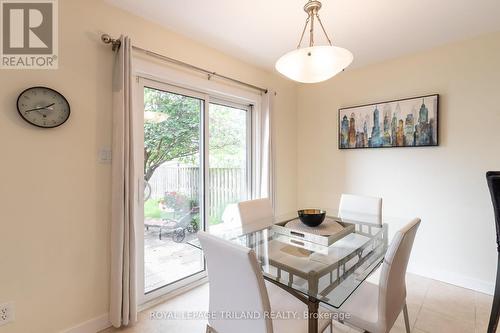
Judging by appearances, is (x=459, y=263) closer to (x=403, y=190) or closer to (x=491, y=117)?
(x=403, y=190)

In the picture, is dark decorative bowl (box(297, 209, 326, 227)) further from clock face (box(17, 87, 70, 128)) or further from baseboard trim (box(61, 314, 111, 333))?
clock face (box(17, 87, 70, 128))

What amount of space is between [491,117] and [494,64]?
49 centimetres

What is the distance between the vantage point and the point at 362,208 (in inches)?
94.7

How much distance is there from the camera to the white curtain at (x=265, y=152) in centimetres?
309

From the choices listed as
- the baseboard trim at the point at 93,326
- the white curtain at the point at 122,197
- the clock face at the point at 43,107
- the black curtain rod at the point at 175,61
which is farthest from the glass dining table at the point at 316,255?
the black curtain rod at the point at 175,61

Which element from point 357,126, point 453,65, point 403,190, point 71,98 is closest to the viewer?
point 71,98

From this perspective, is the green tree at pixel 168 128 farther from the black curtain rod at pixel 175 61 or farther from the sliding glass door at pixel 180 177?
the black curtain rod at pixel 175 61

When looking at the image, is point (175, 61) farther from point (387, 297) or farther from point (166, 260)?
point (387, 297)

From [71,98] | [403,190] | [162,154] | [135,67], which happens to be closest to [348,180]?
[403,190]

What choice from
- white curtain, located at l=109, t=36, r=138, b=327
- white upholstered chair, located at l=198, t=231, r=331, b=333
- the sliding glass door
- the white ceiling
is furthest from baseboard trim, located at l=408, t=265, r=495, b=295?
white curtain, located at l=109, t=36, r=138, b=327

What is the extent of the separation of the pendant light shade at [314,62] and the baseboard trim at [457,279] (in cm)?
249

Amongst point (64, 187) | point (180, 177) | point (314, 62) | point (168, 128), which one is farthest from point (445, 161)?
point (64, 187)

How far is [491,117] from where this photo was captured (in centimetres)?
234

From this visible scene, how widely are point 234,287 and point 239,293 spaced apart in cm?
3
